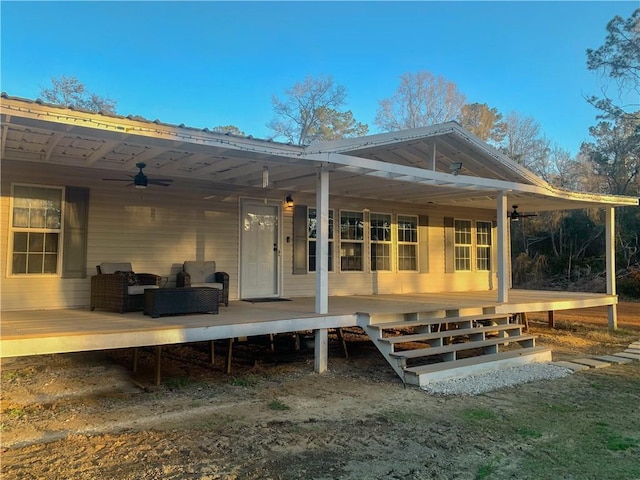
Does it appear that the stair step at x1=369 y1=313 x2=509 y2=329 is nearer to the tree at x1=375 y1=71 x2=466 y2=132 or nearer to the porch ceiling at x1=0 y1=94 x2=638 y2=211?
the porch ceiling at x1=0 y1=94 x2=638 y2=211

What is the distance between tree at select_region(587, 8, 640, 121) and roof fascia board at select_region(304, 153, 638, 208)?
11.9 meters

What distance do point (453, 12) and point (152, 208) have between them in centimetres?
930

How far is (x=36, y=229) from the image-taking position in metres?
6.48

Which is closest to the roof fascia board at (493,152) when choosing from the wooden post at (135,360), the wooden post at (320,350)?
the wooden post at (320,350)

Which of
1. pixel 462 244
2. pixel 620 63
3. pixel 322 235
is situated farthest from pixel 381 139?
pixel 620 63

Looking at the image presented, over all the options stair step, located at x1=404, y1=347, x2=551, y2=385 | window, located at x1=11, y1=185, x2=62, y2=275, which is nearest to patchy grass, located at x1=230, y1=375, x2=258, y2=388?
stair step, located at x1=404, y1=347, x2=551, y2=385

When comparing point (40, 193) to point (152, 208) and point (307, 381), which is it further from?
point (307, 381)

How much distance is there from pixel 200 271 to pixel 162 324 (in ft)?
8.12

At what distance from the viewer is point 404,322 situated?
21.8ft

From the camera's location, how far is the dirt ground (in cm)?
331

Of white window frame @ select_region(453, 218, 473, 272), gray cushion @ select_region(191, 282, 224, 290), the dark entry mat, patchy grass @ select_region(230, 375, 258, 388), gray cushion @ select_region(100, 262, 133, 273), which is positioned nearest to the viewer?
patchy grass @ select_region(230, 375, 258, 388)

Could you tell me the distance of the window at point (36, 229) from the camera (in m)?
6.35

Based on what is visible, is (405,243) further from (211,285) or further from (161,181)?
(161,181)

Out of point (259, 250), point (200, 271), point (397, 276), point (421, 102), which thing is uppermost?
point (421, 102)
